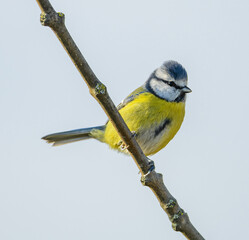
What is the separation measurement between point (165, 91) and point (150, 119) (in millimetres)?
524

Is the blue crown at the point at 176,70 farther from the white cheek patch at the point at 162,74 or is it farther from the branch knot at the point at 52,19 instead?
the branch knot at the point at 52,19

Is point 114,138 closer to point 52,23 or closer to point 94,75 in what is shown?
point 94,75

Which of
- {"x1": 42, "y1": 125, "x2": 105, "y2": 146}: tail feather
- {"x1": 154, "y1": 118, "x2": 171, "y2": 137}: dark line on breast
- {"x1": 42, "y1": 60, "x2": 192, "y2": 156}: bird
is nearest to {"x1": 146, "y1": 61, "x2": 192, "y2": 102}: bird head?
{"x1": 42, "y1": 60, "x2": 192, "y2": 156}: bird

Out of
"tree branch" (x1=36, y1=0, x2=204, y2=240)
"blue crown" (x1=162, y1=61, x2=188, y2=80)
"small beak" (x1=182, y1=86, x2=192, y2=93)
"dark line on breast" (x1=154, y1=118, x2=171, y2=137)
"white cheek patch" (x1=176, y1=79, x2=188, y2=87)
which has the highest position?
"blue crown" (x1=162, y1=61, x2=188, y2=80)

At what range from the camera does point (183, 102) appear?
478 cm

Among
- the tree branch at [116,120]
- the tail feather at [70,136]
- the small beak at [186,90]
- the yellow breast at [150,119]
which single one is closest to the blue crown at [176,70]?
the small beak at [186,90]

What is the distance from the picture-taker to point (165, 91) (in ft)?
15.5

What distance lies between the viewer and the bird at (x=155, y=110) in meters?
4.37

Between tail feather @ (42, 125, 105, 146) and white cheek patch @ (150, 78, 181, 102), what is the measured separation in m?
0.91

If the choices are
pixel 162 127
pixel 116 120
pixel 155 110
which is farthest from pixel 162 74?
pixel 116 120

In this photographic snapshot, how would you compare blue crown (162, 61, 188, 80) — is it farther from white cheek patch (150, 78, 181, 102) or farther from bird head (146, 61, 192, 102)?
white cheek patch (150, 78, 181, 102)

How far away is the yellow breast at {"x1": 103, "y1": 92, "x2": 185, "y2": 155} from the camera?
4.35 m

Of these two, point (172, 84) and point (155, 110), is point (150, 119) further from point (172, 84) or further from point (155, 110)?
point (172, 84)

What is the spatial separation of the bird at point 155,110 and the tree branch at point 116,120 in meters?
1.31
